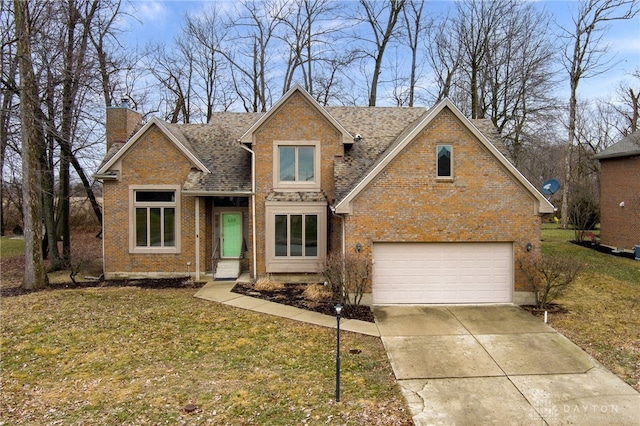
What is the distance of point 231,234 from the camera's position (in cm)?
1487

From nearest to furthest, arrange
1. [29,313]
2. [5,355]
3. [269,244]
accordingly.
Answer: [5,355] < [29,313] < [269,244]

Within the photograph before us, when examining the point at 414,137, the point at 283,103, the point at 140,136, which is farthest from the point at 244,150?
the point at 414,137

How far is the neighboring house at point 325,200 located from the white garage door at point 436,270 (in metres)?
0.03

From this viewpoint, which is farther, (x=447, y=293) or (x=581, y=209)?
(x=581, y=209)

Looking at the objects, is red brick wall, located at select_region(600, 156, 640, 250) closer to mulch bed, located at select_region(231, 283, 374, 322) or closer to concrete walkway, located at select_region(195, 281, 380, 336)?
mulch bed, located at select_region(231, 283, 374, 322)

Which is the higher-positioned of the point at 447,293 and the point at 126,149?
the point at 126,149

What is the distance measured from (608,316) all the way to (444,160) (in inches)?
230

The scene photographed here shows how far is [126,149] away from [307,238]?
24.4 ft

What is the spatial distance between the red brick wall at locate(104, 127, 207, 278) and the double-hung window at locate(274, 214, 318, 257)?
3.00m

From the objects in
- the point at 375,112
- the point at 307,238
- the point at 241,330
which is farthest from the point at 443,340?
the point at 375,112

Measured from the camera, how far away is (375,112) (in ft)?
56.5

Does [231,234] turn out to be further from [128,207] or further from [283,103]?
[283,103]

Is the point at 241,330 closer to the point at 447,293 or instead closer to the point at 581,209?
the point at 447,293

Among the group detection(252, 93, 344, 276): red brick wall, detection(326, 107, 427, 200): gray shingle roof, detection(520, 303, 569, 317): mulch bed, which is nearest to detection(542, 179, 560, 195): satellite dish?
detection(520, 303, 569, 317): mulch bed
